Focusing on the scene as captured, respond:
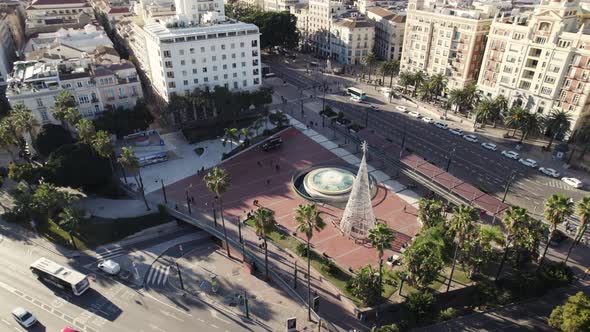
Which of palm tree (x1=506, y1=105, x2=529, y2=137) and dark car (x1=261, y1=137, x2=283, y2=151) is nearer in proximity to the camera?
palm tree (x1=506, y1=105, x2=529, y2=137)

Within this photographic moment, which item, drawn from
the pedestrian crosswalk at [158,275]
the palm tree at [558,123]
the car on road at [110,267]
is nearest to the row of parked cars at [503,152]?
the palm tree at [558,123]

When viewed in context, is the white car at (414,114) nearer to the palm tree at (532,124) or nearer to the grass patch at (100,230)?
the palm tree at (532,124)

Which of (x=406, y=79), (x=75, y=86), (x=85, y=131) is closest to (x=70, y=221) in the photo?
(x=85, y=131)

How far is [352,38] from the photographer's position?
188m

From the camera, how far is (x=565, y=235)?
82.5 meters

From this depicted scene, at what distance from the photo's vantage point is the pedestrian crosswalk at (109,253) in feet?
268

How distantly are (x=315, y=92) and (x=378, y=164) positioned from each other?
62.6 m

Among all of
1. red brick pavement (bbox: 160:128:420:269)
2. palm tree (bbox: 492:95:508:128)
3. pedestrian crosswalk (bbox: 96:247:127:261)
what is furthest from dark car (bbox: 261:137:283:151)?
palm tree (bbox: 492:95:508:128)

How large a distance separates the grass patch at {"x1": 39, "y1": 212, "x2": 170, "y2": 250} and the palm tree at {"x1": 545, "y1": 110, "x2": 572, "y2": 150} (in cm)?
10971

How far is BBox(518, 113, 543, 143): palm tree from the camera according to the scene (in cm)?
11306

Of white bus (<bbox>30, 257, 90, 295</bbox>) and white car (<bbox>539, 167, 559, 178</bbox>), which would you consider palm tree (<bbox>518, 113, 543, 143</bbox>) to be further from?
white bus (<bbox>30, 257, 90, 295</bbox>)

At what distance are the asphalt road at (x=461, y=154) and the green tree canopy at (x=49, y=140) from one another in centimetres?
8267

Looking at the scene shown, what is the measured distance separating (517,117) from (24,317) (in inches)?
5118

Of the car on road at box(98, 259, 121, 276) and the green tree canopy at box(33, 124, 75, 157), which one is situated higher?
the green tree canopy at box(33, 124, 75, 157)
